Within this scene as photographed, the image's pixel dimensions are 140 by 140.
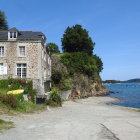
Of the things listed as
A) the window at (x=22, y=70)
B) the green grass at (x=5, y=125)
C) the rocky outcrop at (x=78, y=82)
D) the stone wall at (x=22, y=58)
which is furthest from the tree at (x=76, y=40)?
the green grass at (x=5, y=125)

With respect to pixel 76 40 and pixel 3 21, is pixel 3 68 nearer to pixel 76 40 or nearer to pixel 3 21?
pixel 76 40

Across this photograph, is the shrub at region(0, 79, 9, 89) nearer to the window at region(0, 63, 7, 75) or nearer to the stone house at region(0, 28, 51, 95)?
the stone house at region(0, 28, 51, 95)

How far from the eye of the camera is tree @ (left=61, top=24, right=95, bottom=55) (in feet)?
189

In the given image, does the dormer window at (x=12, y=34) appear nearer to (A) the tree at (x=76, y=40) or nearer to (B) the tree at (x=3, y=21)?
(A) the tree at (x=76, y=40)

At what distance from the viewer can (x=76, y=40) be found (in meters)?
57.3

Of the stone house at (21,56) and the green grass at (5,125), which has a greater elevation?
the stone house at (21,56)

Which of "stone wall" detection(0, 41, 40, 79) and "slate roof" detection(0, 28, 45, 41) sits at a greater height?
"slate roof" detection(0, 28, 45, 41)

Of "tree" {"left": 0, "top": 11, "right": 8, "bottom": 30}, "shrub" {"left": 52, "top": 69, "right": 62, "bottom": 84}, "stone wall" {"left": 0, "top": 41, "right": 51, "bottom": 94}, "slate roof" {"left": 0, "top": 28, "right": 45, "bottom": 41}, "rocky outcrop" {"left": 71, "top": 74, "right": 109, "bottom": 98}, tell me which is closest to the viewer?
"stone wall" {"left": 0, "top": 41, "right": 51, "bottom": 94}

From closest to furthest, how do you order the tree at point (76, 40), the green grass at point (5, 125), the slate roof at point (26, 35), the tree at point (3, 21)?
the green grass at point (5, 125), the slate roof at point (26, 35), the tree at point (76, 40), the tree at point (3, 21)

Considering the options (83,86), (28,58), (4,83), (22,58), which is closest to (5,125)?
(4,83)

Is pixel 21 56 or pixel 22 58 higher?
pixel 21 56

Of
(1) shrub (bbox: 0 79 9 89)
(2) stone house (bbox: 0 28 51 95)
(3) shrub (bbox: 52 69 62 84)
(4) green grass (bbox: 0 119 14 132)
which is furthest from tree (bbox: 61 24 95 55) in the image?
(4) green grass (bbox: 0 119 14 132)

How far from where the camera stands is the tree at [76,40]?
2267 inches

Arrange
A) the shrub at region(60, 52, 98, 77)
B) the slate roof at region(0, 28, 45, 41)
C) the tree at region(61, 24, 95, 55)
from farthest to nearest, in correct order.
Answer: the tree at region(61, 24, 95, 55)
the shrub at region(60, 52, 98, 77)
the slate roof at region(0, 28, 45, 41)
